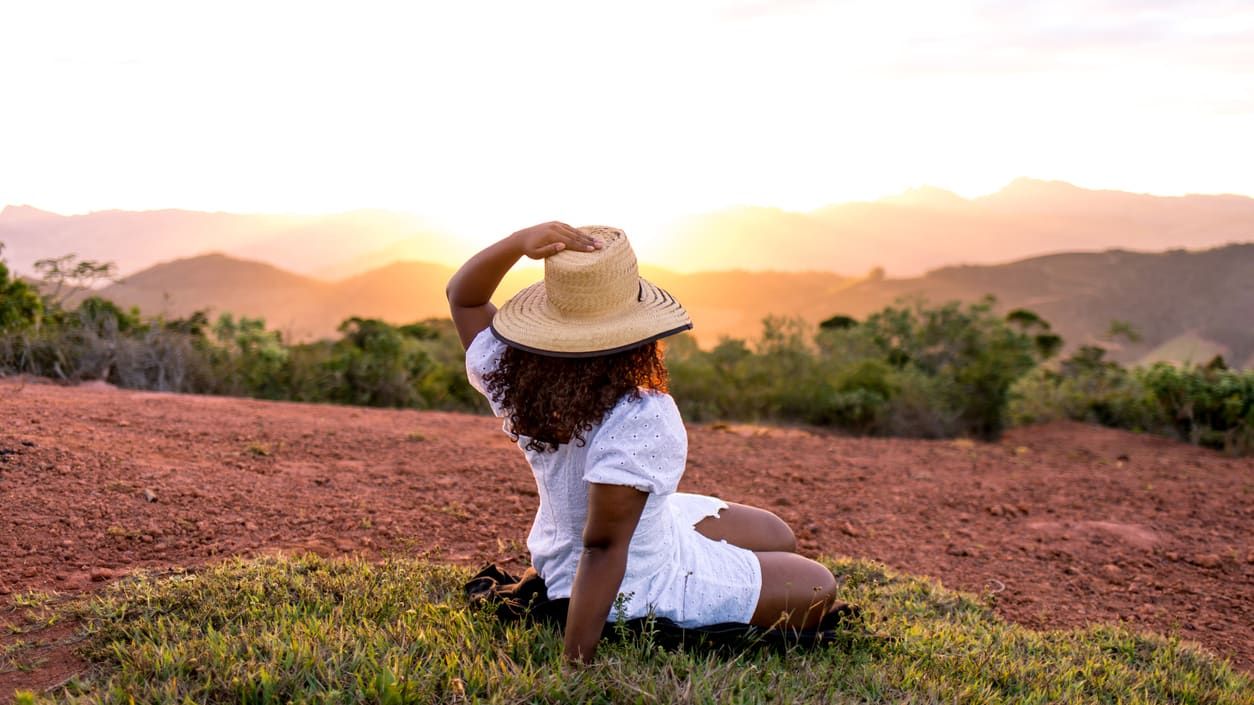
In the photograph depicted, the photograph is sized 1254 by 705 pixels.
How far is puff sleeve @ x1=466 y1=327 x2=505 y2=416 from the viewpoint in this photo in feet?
9.10

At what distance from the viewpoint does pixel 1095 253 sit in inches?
1361

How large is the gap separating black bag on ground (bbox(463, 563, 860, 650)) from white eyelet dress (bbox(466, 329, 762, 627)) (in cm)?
4

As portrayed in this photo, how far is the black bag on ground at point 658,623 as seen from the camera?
2.79 m

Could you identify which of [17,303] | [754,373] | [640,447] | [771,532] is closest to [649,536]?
[640,447]

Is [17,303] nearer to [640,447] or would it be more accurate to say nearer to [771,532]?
[771,532]

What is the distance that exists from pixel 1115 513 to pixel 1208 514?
1.88ft

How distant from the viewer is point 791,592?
9.80 feet

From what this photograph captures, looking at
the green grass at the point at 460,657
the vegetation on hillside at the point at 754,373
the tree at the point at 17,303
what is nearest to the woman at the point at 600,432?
the green grass at the point at 460,657

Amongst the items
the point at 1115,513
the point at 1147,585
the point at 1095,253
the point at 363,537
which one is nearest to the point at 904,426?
the point at 1115,513

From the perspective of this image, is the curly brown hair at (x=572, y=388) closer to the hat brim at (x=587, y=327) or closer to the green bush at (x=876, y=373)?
the hat brim at (x=587, y=327)

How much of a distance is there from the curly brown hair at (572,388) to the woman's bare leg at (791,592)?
30.2 inches

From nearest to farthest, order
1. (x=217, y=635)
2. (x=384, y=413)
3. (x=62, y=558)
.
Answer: (x=217, y=635), (x=62, y=558), (x=384, y=413)

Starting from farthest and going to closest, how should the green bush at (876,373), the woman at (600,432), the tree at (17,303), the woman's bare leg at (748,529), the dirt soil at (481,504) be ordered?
the green bush at (876,373) → the tree at (17,303) → the dirt soil at (481,504) → the woman's bare leg at (748,529) → the woman at (600,432)

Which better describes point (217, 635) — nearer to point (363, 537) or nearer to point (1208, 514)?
point (363, 537)
